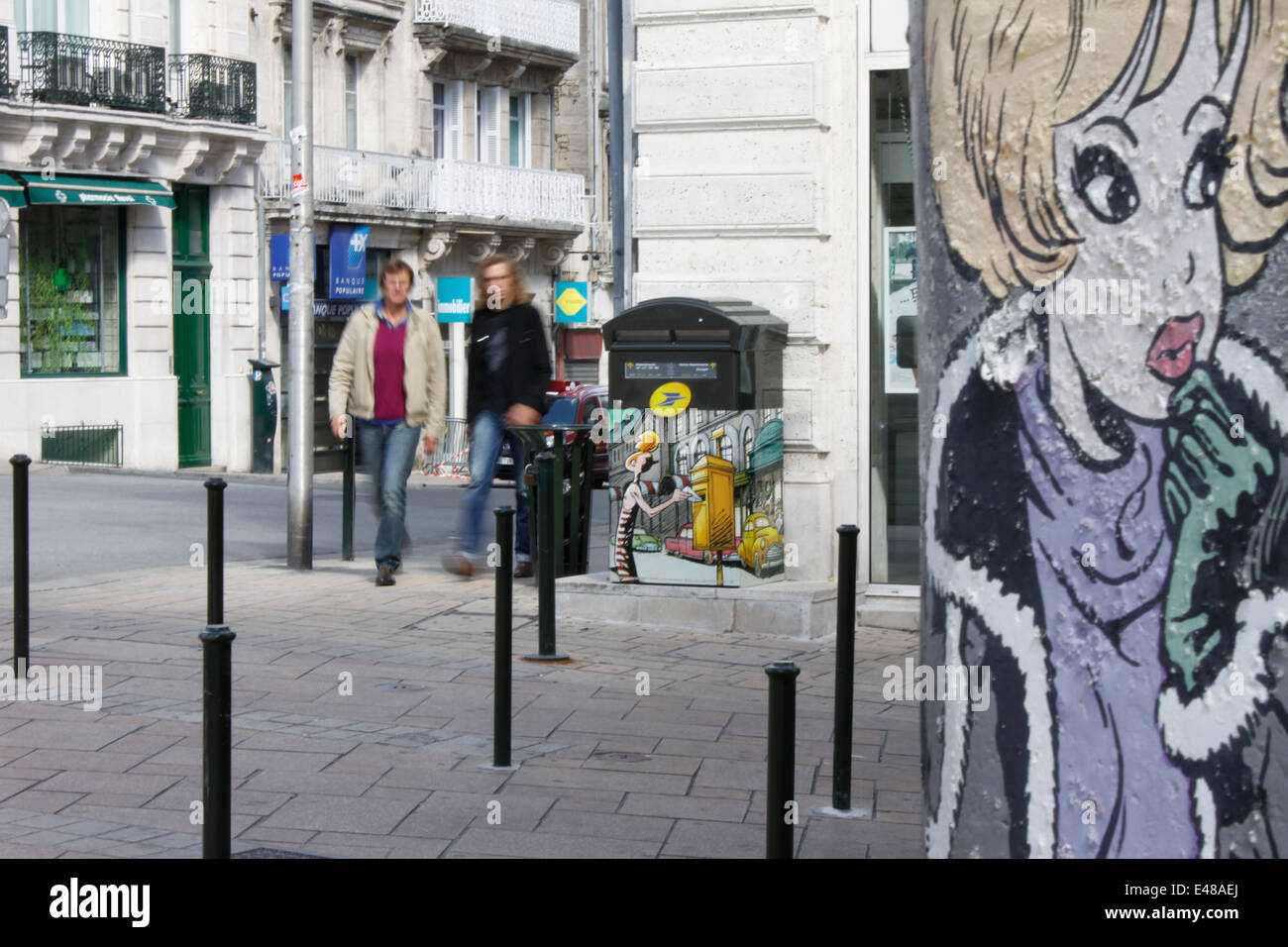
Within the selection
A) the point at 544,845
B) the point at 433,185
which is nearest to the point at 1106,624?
the point at 544,845

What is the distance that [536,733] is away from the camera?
680 cm

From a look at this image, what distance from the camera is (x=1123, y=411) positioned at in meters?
2.55

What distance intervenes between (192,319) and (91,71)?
13.5 feet

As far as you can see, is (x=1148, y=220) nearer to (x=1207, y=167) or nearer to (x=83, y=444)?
(x=1207, y=167)

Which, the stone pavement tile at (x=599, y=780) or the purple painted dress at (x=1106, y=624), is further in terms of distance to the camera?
the stone pavement tile at (x=599, y=780)

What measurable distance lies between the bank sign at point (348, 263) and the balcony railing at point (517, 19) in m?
4.63

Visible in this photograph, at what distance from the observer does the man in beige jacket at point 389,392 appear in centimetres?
1077

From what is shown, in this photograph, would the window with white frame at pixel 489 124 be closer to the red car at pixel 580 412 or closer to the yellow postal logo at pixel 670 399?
the red car at pixel 580 412

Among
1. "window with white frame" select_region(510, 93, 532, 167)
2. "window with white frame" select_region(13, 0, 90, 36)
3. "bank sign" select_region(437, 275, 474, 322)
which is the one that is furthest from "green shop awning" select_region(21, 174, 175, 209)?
"window with white frame" select_region(510, 93, 532, 167)

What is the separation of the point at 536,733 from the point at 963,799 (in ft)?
13.9

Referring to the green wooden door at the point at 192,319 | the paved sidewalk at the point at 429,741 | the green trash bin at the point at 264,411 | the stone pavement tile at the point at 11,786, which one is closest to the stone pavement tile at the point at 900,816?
the paved sidewalk at the point at 429,741

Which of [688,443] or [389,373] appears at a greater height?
[389,373]
